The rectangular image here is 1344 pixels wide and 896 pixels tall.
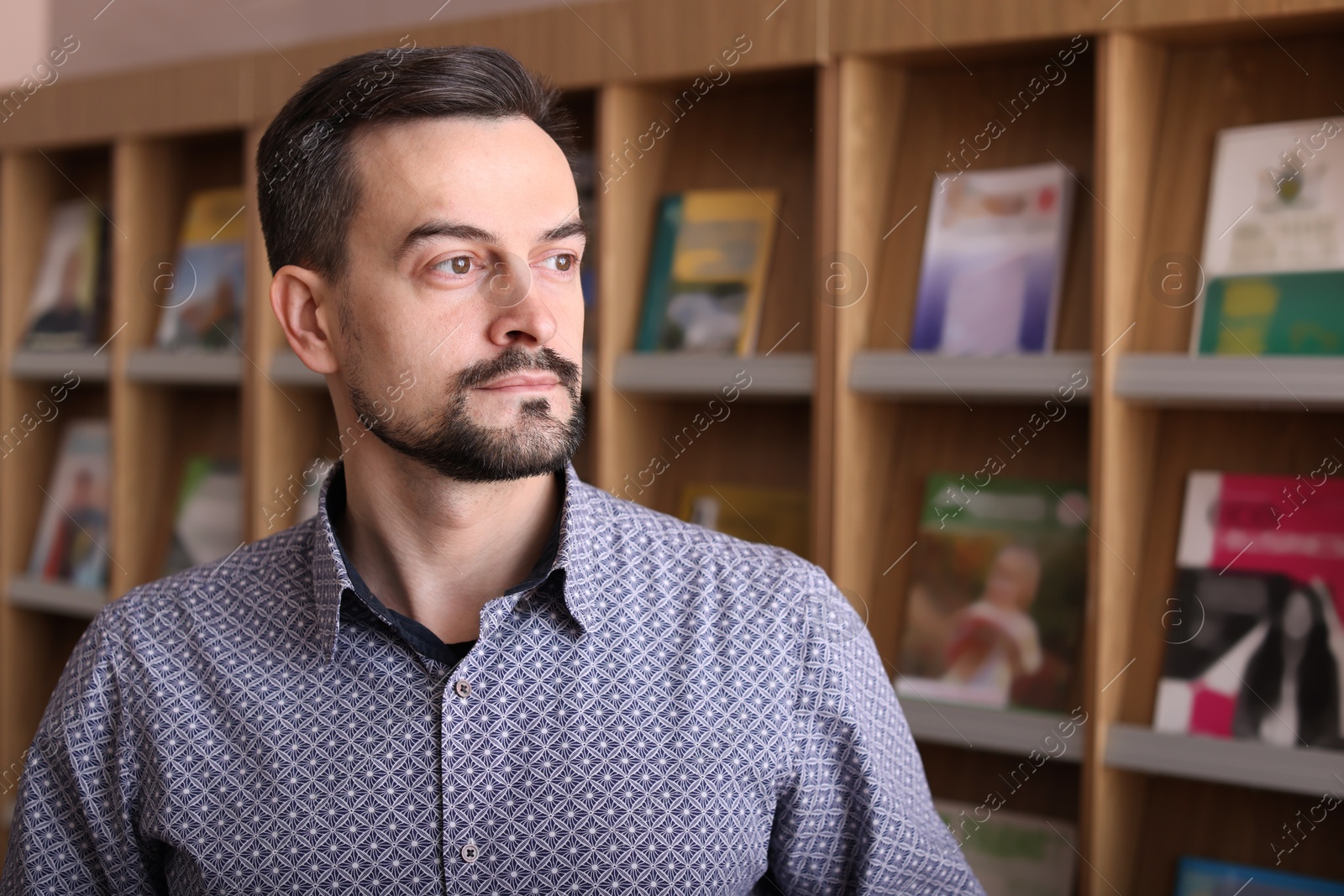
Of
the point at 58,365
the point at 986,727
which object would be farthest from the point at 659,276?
the point at 58,365

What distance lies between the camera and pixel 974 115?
6.97ft

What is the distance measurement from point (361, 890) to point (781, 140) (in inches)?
64.1

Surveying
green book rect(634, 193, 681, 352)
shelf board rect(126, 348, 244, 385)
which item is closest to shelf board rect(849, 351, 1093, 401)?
green book rect(634, 193, 681, 352)

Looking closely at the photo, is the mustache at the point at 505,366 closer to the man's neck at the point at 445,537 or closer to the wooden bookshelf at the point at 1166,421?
the man's neck at the point at 445,537

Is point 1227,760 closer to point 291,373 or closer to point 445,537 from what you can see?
point 445,537

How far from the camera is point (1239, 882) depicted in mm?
1858

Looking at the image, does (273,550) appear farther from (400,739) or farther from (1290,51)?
(1290,51)

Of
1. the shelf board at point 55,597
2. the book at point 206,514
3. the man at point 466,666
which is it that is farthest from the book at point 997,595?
the shelf board at point 55,597

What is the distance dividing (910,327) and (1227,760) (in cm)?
87

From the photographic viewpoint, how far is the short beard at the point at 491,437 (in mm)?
1204

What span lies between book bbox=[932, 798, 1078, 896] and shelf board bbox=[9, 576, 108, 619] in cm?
198

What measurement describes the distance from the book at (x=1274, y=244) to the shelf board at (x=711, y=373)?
0.64 meters

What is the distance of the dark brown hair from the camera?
1270mm

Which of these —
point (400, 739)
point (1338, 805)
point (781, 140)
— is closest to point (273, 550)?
point (400, 739)
